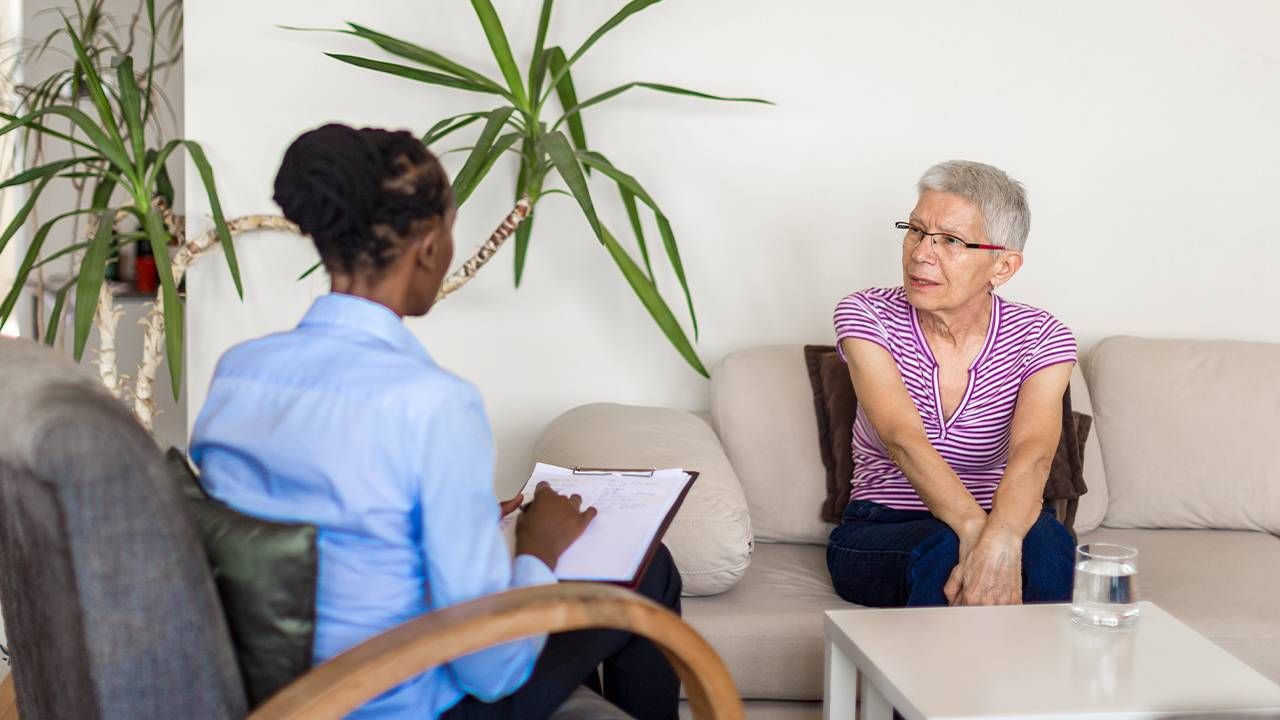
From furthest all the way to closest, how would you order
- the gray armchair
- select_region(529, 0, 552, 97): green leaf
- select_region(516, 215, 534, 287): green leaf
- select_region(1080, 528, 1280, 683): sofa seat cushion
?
select_region(516, 215, 534, 287): green leaf
select_region(529, 0, 552, 97): green leaf
select_region(1080, 528, 1280, 683): sofa seat cushion
the gray armchair

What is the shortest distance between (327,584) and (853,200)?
210cm

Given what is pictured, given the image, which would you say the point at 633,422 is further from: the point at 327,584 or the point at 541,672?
the point at 327,584

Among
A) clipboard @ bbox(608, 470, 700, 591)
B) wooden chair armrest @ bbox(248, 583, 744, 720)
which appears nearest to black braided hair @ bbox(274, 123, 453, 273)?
wooden chair armrest @ bbox(248, 583, 744, 720)

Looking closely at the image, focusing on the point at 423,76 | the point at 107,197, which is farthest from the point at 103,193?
the point at 423,76

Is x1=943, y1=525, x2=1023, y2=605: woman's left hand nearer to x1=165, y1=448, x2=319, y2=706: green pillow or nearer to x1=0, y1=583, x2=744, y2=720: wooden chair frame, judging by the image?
x1=0, y1=583, x2=744, y2=720: wooden chair frame

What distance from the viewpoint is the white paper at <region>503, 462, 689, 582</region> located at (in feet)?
5.21

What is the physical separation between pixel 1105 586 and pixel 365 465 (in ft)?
3.79

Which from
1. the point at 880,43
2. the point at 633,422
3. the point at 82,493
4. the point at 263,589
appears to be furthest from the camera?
the point at 880,43

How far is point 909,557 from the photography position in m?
2.32

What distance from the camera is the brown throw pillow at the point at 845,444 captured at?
2688 mm

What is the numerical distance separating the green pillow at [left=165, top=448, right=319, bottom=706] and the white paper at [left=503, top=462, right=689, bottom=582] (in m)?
0.36

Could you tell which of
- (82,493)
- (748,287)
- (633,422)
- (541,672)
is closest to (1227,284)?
(748,287)

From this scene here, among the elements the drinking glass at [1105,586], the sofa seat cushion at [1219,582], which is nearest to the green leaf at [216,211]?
the drinking glass at [1105,586]

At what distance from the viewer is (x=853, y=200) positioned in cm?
316
